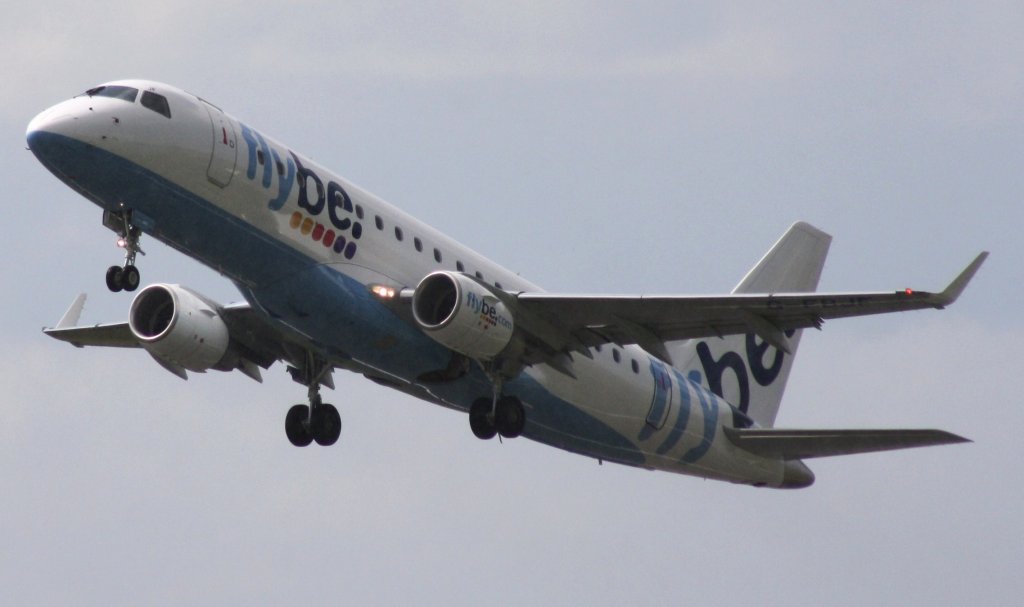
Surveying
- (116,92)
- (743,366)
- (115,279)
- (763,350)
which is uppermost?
(763,350)

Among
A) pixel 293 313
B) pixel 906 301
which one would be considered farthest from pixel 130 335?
pixel 906 301

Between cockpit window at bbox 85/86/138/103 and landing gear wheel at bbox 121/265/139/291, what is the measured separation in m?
3.07

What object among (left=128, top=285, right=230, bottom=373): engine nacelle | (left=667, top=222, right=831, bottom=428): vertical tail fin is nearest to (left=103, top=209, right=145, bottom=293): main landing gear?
(left=128, top=285, right=230, bottom=373): engine nacelle

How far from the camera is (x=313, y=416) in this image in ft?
131

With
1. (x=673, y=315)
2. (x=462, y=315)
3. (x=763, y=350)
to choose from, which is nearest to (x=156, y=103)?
(x=462, y=315)

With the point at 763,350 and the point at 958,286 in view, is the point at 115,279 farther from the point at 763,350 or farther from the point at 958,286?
the point at 763,350

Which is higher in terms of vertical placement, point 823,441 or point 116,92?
point 823,441

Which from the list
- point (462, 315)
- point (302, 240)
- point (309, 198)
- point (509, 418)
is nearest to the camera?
point (302, 240)

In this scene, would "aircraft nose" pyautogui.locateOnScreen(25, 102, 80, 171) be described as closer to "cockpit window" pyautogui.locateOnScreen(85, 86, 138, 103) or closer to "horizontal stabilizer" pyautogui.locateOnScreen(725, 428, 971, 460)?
"cockpit window" pyautogui.locateOnScreen(85, 86, 138, 103)

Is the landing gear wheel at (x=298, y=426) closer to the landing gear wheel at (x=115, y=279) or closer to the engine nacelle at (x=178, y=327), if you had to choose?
the engine nacelle at (x=178, y=327)

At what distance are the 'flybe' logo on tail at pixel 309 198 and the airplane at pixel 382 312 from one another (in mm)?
38

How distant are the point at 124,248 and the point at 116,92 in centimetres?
285

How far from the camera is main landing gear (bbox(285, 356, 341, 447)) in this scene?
131 feet

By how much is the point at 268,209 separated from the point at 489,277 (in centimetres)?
570
